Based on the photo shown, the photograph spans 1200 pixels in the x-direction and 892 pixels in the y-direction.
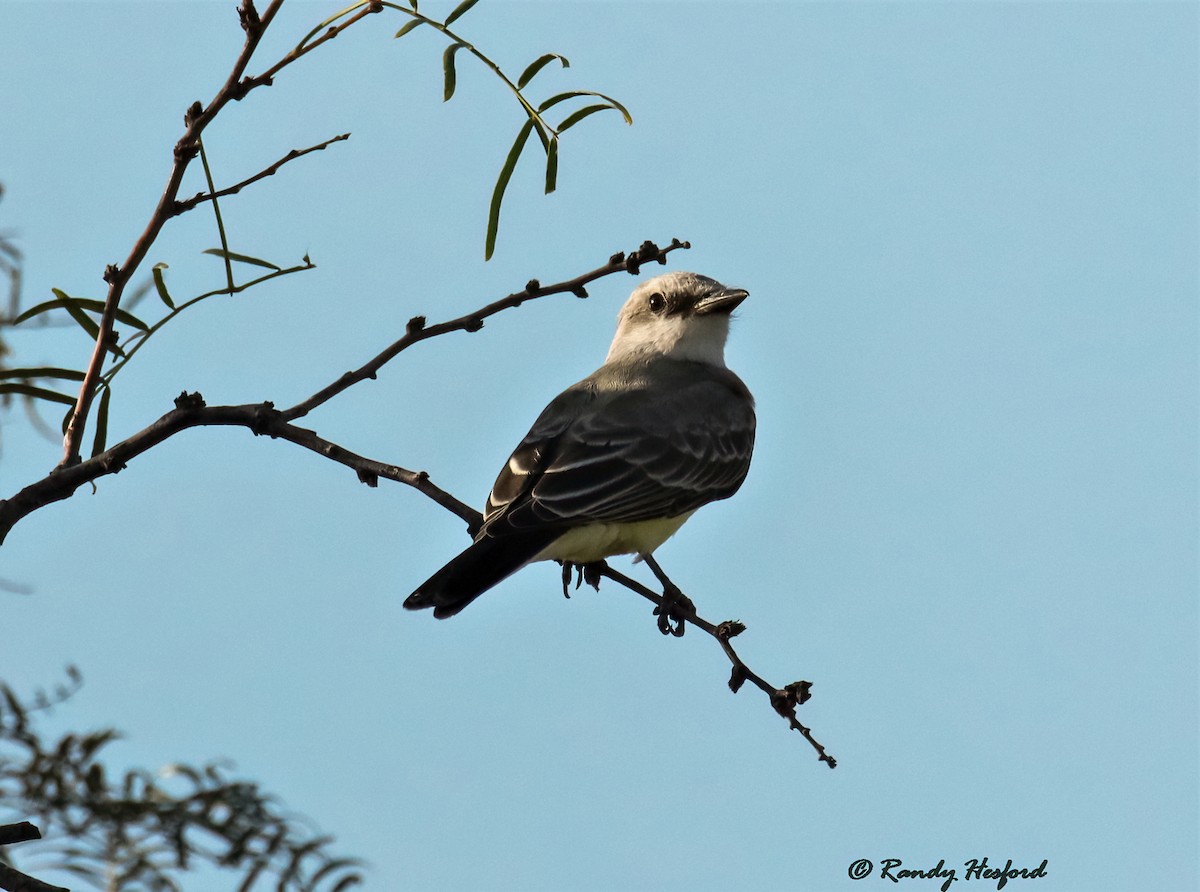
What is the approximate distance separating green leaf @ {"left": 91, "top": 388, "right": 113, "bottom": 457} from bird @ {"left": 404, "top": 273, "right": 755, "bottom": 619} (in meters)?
1.56

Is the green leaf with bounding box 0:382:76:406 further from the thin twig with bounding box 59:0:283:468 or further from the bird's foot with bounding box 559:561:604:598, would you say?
the bird's foot with bounding box 559:561:604:598

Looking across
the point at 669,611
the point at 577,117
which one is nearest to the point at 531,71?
the point at 577,117

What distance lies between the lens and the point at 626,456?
6.05 meters

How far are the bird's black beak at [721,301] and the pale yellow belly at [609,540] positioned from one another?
1400 millimetres

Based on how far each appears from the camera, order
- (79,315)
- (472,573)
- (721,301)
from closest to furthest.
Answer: (79,315), (472,573), (721,301)

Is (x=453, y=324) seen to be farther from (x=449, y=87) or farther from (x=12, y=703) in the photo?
(x=12, y=703)

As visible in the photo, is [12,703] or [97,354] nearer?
[97,354]

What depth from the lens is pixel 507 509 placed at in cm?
546

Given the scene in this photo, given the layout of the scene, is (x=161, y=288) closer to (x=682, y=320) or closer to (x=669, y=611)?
(x=669, y=611)

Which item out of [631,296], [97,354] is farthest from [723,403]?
[97,354]

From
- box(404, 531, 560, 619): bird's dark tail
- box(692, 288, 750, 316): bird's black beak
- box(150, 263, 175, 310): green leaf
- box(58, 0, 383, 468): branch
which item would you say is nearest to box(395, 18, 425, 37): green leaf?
box(58, 0, 383, 468): branch

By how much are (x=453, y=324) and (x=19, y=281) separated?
5.42ft

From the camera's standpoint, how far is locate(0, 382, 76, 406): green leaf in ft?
10.2

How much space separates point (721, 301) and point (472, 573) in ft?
9.90
